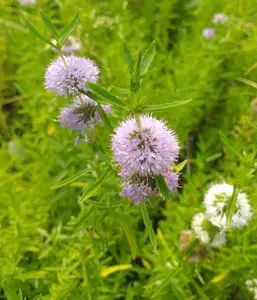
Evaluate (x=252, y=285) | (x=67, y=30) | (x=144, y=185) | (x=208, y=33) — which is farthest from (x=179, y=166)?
(x=208, y=33)

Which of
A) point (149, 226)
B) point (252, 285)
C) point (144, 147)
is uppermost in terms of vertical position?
point (144, 147)

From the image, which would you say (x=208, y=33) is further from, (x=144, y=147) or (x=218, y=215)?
(x=144, y=147)

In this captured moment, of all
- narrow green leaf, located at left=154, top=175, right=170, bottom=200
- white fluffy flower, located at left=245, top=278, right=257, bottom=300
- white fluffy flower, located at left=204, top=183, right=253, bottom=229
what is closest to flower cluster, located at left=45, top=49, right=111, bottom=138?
narrow green leaf, located at left=154, top=175, right=170, bottom=200

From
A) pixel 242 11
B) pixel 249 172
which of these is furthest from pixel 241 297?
pixel 242 11

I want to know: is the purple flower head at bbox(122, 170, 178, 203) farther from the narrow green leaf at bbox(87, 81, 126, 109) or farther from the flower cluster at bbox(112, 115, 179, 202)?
the narrow green leaf at bbox(87, 81, 126, 109)

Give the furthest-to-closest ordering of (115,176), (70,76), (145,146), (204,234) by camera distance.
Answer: (204,234) → (115,176) → (70,76) → (145,146)

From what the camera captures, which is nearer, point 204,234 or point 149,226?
point 149,226
